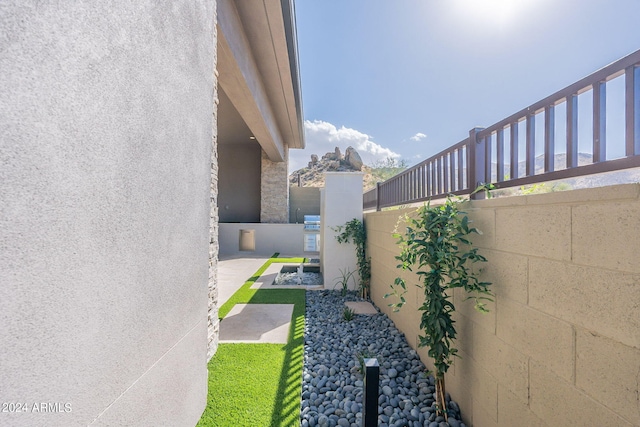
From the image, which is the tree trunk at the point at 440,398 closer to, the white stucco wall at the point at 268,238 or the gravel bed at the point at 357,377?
the gravel bed at the point at 357,377

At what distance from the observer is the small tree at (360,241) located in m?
4.84

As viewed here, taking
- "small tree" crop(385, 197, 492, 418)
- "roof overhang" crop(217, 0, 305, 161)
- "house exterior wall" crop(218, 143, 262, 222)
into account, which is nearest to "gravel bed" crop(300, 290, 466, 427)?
"small tree" crop(385, 197, 492, 418)

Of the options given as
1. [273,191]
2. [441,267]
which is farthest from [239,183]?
[441,267]

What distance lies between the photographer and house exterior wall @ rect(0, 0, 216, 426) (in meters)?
0.69

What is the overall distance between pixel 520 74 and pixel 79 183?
552cm

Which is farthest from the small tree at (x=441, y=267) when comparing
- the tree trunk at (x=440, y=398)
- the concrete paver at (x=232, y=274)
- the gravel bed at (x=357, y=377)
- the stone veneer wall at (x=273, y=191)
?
the stone veneer wall at (x=273, y=191)

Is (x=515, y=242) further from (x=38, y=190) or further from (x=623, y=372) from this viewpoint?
(x=38, y=190)

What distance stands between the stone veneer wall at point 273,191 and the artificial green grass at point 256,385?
829cm

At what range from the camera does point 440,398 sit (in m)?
1.92

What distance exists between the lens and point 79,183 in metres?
0.86

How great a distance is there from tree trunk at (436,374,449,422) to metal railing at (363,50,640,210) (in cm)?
136

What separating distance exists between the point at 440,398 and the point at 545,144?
1.72 meters

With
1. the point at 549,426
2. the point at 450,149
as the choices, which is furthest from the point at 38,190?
the point at 450,149

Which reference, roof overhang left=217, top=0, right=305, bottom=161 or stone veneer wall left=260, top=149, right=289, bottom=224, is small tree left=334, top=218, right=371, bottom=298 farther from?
stone veneer wall left=260, top=149, right=289, bottom=224
